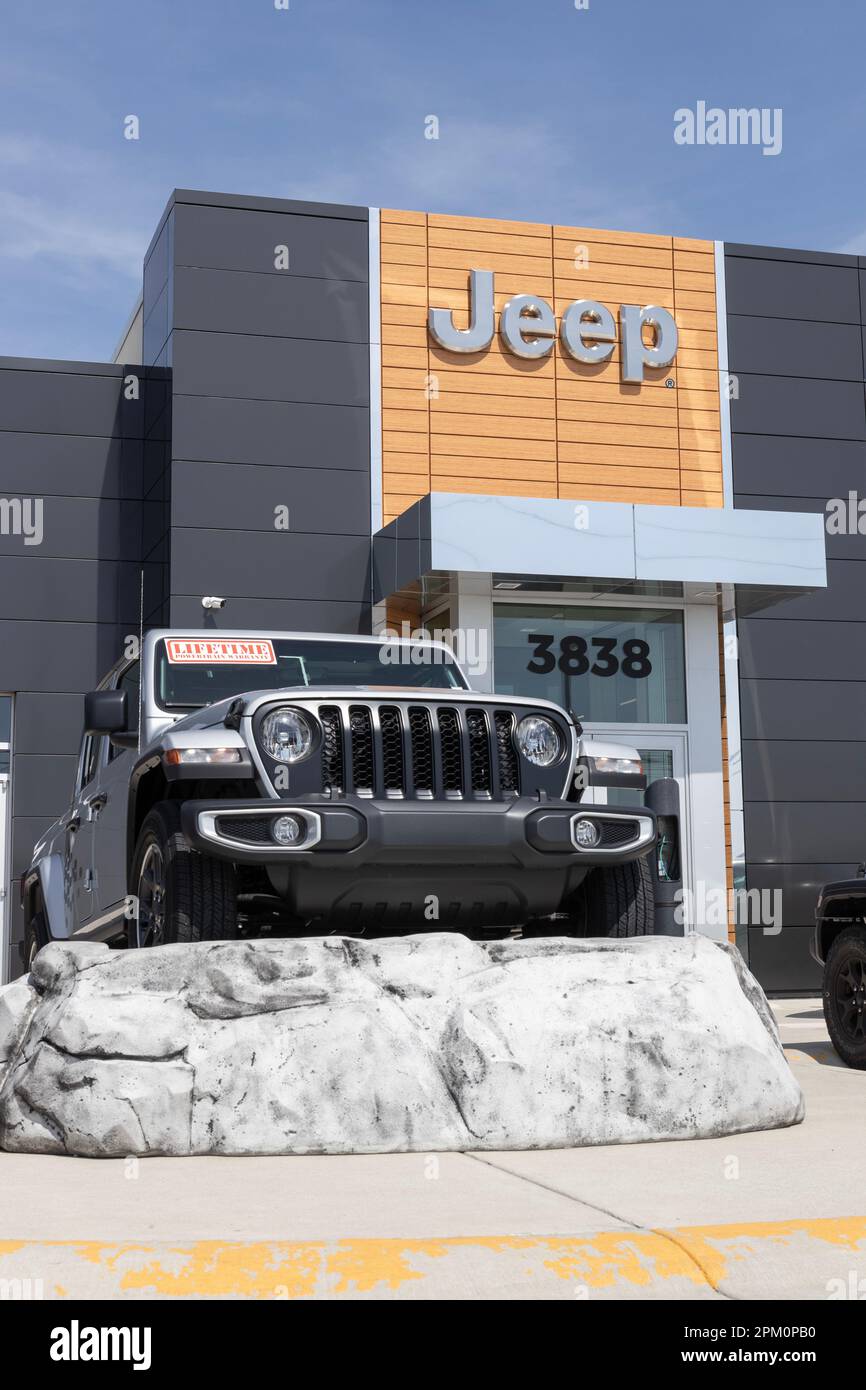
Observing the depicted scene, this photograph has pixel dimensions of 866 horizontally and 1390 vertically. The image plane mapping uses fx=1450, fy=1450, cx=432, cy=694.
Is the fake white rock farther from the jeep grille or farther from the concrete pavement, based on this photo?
the jeep grille

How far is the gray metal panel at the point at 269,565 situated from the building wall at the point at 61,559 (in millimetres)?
1433

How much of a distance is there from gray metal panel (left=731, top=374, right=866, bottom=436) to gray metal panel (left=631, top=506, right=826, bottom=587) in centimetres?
230

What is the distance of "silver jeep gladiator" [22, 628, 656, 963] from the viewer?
560 cm

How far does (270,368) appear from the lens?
591 inches

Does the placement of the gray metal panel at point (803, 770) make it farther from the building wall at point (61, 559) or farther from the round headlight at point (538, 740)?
the round headlight at point (538, 740)

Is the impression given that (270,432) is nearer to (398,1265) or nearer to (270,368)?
(270,368)

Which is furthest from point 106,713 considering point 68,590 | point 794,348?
point 794,348

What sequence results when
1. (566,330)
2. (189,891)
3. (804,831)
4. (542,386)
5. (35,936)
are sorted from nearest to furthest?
1. (189,891)
2. (35,936)
3. (804,831)
4. (542,386)
5. (566,330)

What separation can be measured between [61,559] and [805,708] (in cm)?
825
